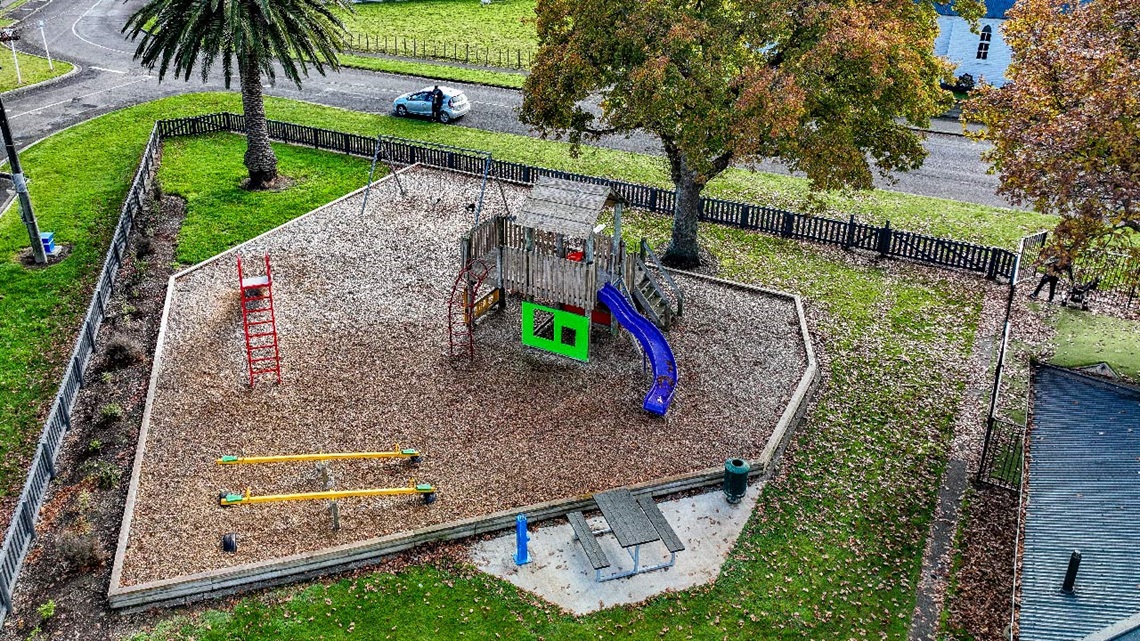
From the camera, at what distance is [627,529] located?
17.2m

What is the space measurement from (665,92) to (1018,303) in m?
12.8

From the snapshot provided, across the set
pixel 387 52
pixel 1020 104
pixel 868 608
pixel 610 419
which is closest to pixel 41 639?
pixel 610 419

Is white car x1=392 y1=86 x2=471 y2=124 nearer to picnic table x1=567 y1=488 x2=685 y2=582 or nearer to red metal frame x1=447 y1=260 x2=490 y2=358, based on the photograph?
red metal frame x1=447 y1=260 x2=490 y2=358

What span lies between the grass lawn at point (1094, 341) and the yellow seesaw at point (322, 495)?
1650 centimetres

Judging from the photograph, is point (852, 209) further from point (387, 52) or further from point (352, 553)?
point (387, 52)

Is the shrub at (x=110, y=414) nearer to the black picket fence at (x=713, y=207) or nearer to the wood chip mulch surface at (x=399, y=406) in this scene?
the wood chip mulch surface at (x=399, y=406)

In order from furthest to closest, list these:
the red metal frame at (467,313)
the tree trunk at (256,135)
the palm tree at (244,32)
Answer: the tree trunk at (256,135)
the palm tree at (244,32)
the red metal frame at (467,313)

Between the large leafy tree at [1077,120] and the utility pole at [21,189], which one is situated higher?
the large leafy tree at [1077,120]

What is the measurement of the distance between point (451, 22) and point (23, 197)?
36853 mm

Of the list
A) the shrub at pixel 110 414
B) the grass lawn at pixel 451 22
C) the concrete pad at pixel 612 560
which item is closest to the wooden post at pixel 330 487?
the concrete pad at pixel 612 560

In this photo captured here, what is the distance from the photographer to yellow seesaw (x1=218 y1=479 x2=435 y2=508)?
18.2m

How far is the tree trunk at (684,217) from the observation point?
2712 centimetres

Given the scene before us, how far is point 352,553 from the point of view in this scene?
56.1 ft

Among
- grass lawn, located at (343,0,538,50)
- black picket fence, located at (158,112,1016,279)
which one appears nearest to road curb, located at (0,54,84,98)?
black picket fence, located at (158,112,1016,279)
